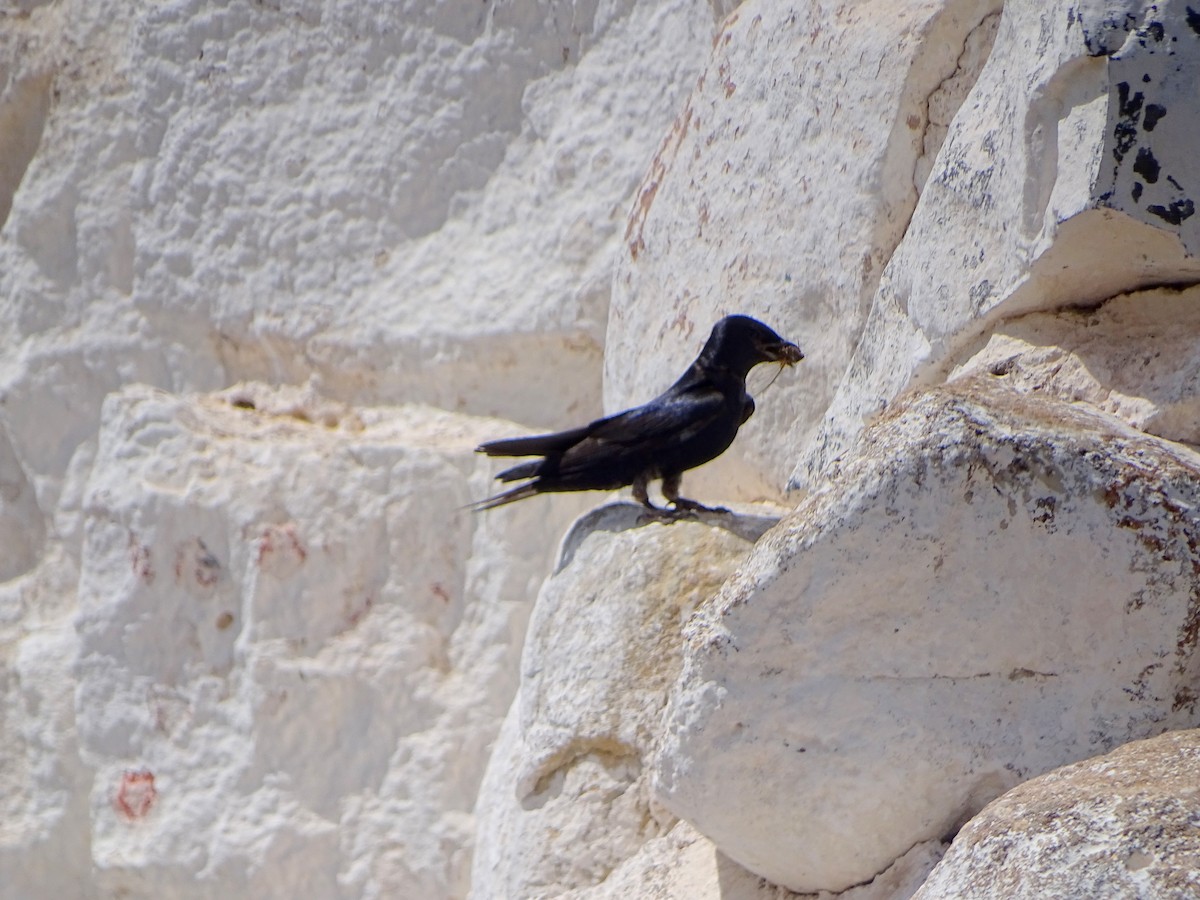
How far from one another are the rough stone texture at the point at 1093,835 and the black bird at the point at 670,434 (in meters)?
1.27

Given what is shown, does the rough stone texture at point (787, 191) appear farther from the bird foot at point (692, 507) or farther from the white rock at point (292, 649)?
the white rock at point (292, 649)

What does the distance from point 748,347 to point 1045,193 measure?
0.87 meters

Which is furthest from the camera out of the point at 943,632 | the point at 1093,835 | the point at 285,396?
the point at 285,396

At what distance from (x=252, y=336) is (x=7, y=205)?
861mm

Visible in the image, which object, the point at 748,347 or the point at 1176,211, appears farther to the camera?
the point at 748,347

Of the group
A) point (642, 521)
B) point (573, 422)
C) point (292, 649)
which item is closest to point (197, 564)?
point (292, 649)

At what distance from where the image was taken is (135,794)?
11.8ft

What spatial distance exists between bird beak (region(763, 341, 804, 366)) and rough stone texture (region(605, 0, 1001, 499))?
0.27 ft

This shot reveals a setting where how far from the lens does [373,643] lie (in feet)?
11.8

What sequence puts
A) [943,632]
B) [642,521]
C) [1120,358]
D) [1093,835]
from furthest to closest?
[642,521]
[1120,358]
[943,632]
[1093,835]

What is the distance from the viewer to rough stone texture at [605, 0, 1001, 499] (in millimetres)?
2758

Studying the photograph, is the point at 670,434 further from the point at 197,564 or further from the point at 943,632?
the point at 197,564

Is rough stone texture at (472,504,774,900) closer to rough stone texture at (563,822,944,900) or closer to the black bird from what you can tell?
rough stone texture at (563,822,944,900)

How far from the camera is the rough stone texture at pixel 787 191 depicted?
9.05 feet
